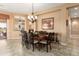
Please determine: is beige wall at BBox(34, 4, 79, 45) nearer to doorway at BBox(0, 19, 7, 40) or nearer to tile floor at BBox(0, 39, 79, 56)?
tile floor at BBox(0, 39, 79, 56)

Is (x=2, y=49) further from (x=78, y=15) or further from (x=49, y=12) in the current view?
(x=78, y=15)

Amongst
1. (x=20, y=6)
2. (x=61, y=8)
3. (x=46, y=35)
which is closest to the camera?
(x=20, y=6)

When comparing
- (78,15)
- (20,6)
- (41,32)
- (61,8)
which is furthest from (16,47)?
(78,15)

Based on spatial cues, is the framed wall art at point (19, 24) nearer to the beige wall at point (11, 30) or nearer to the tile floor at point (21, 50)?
the beige wall at point (11, 30)

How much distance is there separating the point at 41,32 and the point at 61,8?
1007 millimetres

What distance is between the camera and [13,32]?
383 centimetres

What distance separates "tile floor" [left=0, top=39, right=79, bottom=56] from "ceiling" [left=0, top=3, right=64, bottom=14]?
966 mm

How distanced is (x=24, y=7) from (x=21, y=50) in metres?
1.40

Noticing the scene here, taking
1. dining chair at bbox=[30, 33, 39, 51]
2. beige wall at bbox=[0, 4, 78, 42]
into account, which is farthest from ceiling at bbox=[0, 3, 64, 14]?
dining chair at bbox=[30, 33, 39, 51]

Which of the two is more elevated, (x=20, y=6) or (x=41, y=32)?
(x=20, y=6)

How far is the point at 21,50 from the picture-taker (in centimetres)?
384

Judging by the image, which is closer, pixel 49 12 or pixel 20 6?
pixel 20 6

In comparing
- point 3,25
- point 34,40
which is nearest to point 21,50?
point 34,40

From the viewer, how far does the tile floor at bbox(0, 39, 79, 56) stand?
366 cm
